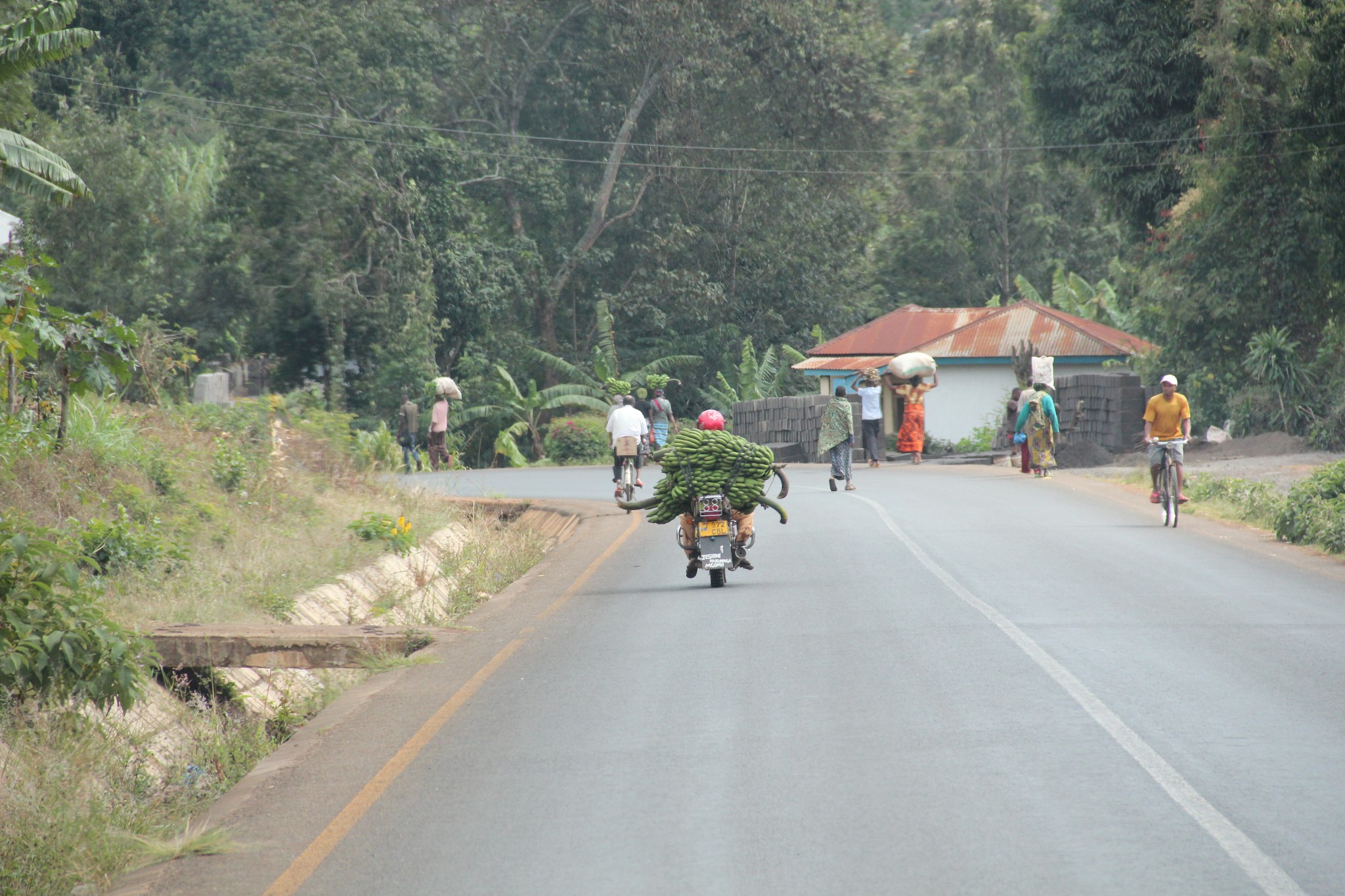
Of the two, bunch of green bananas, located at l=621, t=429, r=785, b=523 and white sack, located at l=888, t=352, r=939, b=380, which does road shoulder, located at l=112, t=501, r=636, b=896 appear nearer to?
bunch of green bananas, located at l=621, t=429, r=785, b=523

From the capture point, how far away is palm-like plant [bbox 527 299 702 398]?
1786 inches

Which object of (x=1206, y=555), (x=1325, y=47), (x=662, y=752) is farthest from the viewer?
(x=1325, y=47)

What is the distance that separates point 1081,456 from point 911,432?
540 cm

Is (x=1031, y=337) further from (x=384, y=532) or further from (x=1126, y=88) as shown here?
(x=384, y=532)

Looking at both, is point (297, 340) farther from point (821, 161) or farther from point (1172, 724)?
point (1172, 724)

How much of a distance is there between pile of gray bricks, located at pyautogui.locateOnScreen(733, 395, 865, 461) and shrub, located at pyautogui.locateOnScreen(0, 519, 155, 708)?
29317mm

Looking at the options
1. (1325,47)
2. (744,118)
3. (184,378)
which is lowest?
(184,378)

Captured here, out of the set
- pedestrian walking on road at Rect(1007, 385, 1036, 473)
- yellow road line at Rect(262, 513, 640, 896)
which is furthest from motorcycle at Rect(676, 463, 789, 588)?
pedestrian walking on road at Rect(1007, 385, 1036, 473)

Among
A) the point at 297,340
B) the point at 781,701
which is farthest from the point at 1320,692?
the point at 297,340

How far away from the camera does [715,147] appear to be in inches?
1973

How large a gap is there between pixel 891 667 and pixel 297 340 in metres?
34.4

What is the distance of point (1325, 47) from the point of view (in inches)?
1066

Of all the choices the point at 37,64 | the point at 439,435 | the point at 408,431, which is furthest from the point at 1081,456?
the point at 37,64

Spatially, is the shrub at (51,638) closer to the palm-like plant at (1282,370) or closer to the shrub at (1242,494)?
the shrub at (1242,494)
